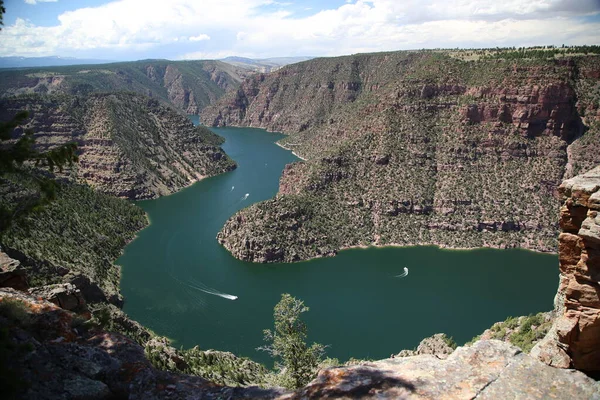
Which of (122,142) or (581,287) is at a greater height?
(581,287)

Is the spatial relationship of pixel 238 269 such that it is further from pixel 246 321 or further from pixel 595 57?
pixel 595 57

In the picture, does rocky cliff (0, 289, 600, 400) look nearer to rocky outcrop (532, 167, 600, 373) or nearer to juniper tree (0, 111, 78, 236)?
rocky outcrop (532, 167, 600, 373)

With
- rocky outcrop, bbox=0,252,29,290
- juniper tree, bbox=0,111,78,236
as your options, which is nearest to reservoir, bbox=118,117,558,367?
rocky outcrop, bbox=0,252,29,290

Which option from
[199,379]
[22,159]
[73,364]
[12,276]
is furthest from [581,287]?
[12,276]

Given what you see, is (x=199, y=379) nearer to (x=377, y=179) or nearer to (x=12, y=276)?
(x=12, y=276)

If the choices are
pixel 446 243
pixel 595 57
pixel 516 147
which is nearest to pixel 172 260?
pixel 446 243

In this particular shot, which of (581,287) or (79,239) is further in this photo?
(79,239)
